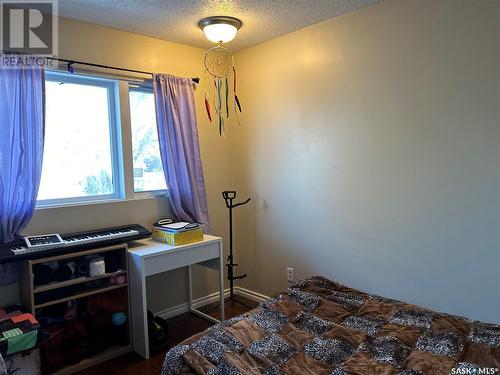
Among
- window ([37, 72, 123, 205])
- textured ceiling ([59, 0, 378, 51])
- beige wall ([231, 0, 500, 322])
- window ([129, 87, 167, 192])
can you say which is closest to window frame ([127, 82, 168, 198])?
window ([129, 87, 167, 192])

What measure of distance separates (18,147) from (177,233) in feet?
3.87

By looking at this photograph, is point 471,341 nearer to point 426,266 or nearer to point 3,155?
point 426,266

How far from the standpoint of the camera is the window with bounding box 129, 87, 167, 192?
3.00 m

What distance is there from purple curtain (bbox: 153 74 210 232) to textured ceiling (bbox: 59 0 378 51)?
42 cm

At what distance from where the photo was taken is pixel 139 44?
291 centimetres

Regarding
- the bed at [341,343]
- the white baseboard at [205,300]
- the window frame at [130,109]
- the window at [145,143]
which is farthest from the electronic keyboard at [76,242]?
the bed at [341,343]

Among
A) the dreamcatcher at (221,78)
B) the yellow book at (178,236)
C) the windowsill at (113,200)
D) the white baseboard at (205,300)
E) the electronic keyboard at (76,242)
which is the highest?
the dreamcatcher at (221,78)

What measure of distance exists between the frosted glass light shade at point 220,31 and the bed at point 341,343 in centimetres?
193

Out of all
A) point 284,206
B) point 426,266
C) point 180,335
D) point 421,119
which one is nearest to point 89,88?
point 284,206

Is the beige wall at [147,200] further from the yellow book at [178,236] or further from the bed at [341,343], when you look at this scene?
the bed at [341,343]

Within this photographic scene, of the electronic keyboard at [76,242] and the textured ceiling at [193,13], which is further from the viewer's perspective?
the textured ceiling at [193,13]

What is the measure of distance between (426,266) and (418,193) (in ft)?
1.56

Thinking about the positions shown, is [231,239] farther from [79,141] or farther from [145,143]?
[79,141]

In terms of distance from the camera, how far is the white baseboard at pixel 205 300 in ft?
10.4
